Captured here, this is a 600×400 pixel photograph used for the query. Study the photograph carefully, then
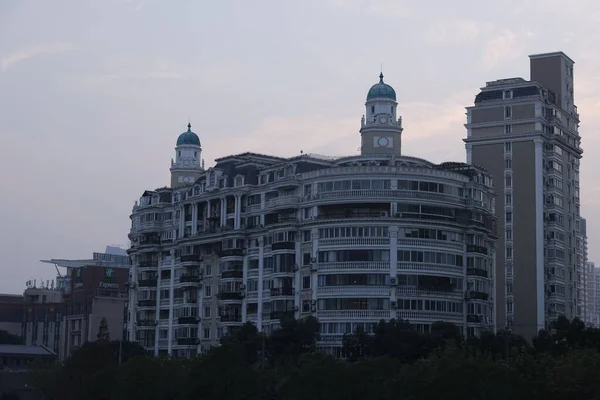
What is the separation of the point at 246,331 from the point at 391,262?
17205mm

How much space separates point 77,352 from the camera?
117 metres

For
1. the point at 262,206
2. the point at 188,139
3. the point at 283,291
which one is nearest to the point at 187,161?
the point at 188,139

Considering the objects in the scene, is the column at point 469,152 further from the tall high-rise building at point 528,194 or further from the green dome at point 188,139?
the green dome at point 188,139

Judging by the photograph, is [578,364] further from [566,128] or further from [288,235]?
[566,128]

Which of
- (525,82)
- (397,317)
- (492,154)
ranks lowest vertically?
(397,317)

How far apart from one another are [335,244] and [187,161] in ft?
157

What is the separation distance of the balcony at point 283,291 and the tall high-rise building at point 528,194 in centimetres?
2817

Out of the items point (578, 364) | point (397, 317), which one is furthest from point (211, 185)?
point (578, 364)

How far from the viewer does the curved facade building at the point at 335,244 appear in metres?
117

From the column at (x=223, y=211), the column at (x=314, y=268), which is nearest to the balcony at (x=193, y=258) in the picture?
the column at (x=223, y=211)

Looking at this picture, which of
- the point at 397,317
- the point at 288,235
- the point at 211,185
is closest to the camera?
the point at 397,317

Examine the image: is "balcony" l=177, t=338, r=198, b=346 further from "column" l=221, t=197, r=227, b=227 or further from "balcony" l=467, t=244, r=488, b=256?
"balcony" l=467, t=244, r=488, b=256

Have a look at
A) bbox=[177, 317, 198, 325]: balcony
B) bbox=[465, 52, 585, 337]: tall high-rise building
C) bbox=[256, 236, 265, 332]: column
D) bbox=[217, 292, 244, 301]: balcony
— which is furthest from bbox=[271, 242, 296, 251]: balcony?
bbox=[465, 52, 585, 337]: tall high-rise building

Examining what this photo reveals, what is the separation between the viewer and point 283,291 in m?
124
